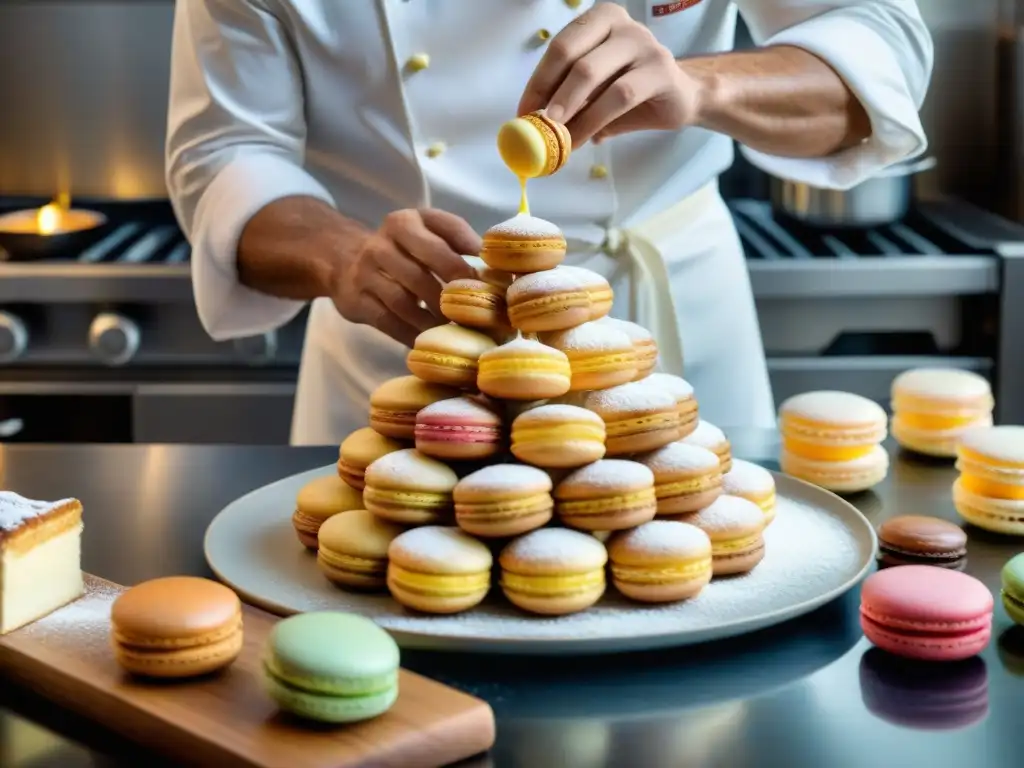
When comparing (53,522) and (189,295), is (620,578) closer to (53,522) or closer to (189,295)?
(53,522)

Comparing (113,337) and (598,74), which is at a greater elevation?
(598,74)

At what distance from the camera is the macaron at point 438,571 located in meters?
1.07

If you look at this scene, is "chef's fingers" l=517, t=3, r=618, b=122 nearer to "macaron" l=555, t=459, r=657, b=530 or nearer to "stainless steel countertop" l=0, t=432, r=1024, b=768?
"macaron" l=555, t=459, r=657, b=530

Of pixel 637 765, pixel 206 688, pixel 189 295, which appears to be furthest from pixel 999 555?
pixel 189 295

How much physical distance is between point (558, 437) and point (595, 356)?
0.09 meters

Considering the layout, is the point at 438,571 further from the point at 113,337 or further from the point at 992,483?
the point at 113,337

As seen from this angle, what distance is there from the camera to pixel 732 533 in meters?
1.15

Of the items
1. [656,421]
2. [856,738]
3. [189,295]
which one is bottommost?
[189,295]

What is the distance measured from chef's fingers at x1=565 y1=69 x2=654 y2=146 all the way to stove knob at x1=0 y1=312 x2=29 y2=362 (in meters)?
1.41

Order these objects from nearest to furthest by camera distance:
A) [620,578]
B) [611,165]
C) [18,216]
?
[620,578] < [611,165] < [18,216]

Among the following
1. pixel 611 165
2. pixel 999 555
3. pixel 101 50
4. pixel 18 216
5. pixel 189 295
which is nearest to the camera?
pixel 999 555

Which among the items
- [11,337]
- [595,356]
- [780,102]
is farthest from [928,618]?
[11,337]

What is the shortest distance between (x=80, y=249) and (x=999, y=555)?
1.84 metres

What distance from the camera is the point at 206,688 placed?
968 millimetres
